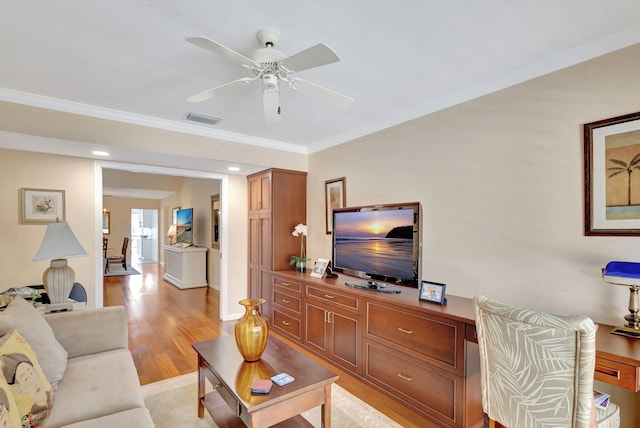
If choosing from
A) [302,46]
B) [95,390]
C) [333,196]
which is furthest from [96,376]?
[333,196]

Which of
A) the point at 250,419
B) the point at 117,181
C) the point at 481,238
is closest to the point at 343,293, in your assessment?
the point at 481,238

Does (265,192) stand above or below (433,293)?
above

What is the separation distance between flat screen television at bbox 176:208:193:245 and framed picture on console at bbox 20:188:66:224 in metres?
4.11

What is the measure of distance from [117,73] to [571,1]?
9.55 ft

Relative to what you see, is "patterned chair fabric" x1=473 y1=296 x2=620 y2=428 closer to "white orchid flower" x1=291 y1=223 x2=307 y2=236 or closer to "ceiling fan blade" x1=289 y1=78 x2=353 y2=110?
"ceiling fan blade" x1=289 y1=78 x2=353 y2=110

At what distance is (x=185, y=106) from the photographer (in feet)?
9.91

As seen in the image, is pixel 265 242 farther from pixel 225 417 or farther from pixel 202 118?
pixel 225 417

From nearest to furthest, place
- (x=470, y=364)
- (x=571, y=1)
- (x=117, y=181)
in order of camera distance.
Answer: (x=571, y=1) < (x=470, y=364) < (x=117, y=181)

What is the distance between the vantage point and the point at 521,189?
7.67 feet

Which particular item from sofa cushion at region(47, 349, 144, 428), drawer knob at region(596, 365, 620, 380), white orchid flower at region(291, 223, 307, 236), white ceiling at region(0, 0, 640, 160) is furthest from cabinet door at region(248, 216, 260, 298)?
drawer knob at region(596, 365, 620, 380)

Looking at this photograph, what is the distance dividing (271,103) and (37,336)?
200cm

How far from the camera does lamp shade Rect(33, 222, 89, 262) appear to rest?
2803 mm

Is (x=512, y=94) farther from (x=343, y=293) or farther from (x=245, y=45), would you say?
(x=343, y=293)

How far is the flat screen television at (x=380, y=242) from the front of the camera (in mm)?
2738
